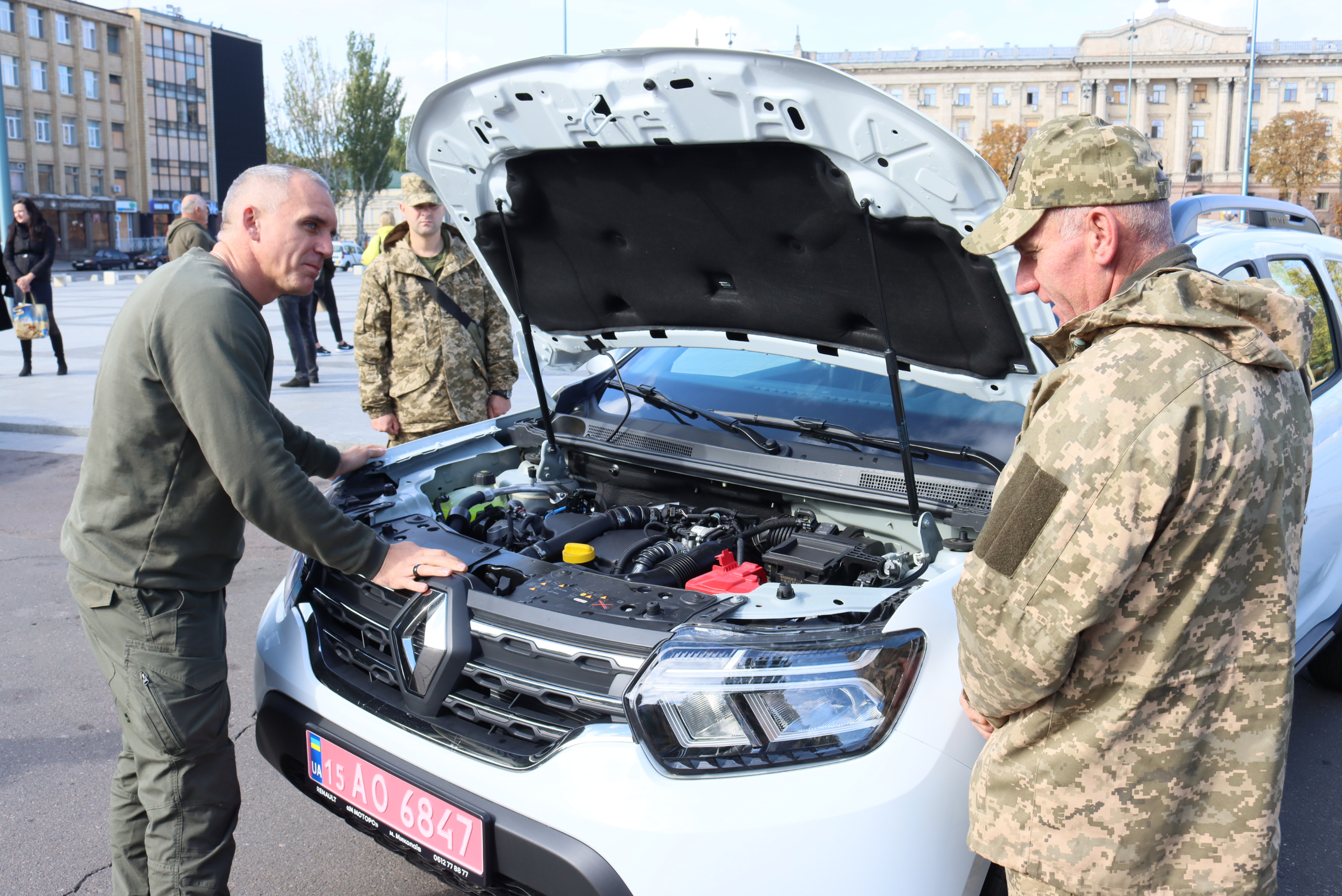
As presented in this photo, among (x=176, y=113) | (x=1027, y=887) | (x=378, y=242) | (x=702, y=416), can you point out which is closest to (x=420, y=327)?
(x=378, y=242)

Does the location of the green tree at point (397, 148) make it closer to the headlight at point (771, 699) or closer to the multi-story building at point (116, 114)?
the multi-story building at point (116, 114)

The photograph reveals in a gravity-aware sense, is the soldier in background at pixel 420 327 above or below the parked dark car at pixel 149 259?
below

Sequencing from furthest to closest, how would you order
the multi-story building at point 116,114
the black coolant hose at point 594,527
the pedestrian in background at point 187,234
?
the multi-story building at point 116,114
the pedestrian in background at point 187,234
the black coolant hose at point 594,527

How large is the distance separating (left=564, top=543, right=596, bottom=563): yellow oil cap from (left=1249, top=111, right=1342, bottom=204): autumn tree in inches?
1962

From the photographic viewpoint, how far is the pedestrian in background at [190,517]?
1.99 m

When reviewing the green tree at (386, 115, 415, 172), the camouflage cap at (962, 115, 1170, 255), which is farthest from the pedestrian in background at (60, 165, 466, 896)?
the green tree at (386, 115, 415, 172)

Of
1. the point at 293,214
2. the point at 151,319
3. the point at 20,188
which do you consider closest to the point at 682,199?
the point at 293,214

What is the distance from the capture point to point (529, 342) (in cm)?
337

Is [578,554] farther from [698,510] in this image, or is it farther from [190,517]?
[190,517]

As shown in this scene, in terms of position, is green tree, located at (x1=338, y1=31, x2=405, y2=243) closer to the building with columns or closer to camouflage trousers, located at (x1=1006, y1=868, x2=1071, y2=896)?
the building with columns

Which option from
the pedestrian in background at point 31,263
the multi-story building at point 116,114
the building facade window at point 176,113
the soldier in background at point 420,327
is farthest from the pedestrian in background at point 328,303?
the building facade window at point 176,113

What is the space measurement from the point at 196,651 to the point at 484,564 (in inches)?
25.4

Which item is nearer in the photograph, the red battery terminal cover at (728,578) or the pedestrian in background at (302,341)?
the red battery terminal cover at (728,578)

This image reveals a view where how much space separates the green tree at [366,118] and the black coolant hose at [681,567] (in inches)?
1826
